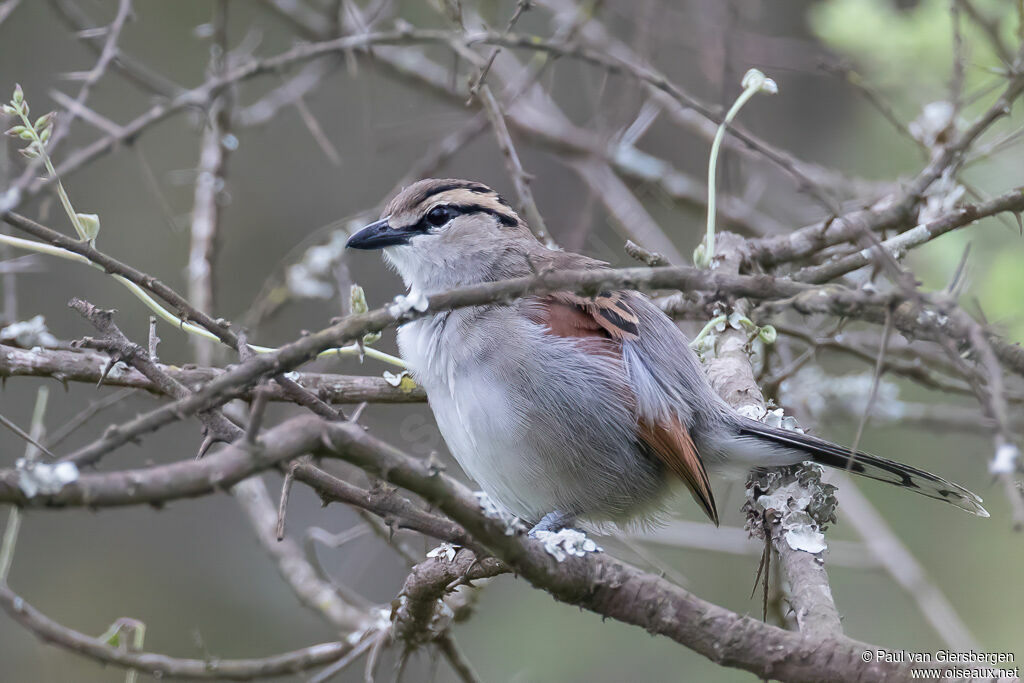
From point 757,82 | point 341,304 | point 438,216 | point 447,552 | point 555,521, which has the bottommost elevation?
point 447,552

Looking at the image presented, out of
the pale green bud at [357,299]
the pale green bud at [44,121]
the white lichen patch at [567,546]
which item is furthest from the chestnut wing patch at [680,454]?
the pale green bud at [44,121]

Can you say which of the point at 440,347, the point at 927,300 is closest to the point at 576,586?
the point at 927,300

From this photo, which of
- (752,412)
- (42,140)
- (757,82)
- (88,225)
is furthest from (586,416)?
(42,140)

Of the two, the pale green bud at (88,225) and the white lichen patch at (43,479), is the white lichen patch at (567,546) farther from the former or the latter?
the pale green bud at (88,225)

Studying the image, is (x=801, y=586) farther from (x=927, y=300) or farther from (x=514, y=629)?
(x=514, y=629)

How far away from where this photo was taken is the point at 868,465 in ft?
11.0

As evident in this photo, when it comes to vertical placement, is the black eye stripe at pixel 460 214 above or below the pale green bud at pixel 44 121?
above

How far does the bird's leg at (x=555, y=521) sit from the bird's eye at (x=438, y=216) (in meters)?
1.38

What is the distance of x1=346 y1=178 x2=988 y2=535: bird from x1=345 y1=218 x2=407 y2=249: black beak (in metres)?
0.53

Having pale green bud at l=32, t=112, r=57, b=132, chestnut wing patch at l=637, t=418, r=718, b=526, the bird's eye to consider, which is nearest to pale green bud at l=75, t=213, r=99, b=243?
pale green bud at l=32, t=112, r=57, b=132

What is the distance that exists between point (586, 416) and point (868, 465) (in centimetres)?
103

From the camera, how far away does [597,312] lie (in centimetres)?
351

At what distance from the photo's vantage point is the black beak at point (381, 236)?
155 inches

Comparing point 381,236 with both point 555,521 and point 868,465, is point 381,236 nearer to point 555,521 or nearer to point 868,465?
point 555,521
